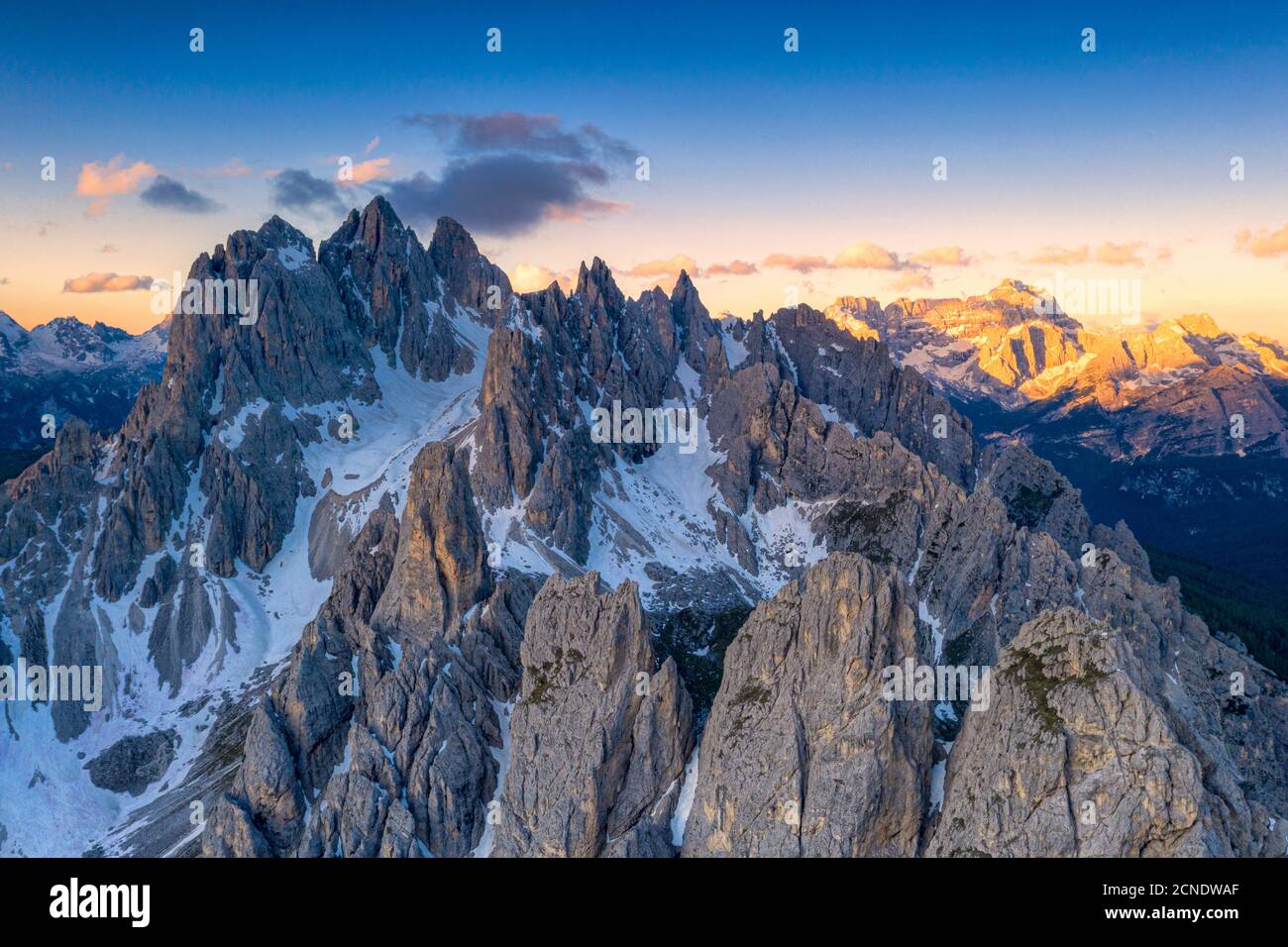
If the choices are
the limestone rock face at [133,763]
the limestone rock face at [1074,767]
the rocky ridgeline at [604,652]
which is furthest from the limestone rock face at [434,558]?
the limestone rock face at [1074,767]

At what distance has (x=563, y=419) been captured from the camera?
194 m

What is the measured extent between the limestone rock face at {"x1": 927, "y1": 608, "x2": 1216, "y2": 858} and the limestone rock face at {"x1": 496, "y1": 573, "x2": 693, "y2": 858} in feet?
110

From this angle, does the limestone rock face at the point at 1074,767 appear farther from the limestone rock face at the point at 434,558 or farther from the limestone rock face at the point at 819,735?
the limestone rock face at the point at 434,558

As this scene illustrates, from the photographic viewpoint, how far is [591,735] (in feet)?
341

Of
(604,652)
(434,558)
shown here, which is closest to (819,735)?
(604,652)

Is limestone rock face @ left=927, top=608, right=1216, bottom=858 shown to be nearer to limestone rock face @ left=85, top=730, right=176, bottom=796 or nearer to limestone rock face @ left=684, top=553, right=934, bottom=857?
limestone rock face @ left=684, top=553, right=934, bottom=857

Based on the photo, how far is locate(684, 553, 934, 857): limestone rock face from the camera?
288ft

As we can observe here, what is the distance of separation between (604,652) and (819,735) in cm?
2858

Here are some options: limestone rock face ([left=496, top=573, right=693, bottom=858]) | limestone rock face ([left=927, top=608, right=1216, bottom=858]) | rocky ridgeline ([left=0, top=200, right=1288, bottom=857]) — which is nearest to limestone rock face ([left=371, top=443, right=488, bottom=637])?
rocky ridgeline ([left=0, top=200, right=1288, bottom=857])

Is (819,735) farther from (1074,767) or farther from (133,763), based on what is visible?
(133,763)

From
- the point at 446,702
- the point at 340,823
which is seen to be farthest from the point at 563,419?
the point at 340,823
